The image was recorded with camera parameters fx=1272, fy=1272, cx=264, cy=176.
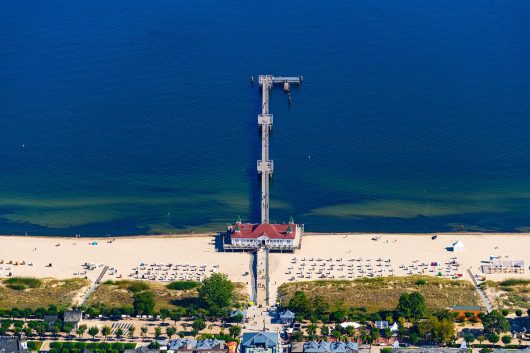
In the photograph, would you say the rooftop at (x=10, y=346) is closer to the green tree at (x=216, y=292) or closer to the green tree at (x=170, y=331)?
the green tree at (x=170, y=331)

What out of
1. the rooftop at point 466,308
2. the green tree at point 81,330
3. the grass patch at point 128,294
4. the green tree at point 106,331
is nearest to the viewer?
the green tree at point 106,331

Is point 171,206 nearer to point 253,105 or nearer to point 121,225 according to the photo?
point 121,225

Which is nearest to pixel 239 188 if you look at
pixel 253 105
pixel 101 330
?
pixel 253 105

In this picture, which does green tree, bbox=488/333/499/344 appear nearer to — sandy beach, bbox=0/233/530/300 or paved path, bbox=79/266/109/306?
sandy beach, bbox=0/233/530/300

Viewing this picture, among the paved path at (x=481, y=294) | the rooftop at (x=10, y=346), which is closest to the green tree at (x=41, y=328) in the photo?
the rooftop at (x=10, y=346)

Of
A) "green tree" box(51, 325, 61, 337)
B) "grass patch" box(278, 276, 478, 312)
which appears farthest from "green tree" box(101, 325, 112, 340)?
"grass patch" box(278, 276, 478, 312)

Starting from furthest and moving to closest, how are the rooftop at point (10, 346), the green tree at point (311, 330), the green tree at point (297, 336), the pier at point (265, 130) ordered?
the pier at point (265, 130) < the green tree at point (311, 330) < the green tree at point (297, 336) < the rooftop at point (10, 346)

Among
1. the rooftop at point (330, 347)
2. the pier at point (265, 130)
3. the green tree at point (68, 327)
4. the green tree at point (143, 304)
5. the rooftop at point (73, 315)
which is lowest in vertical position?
the rooftop at point (330, 347)
